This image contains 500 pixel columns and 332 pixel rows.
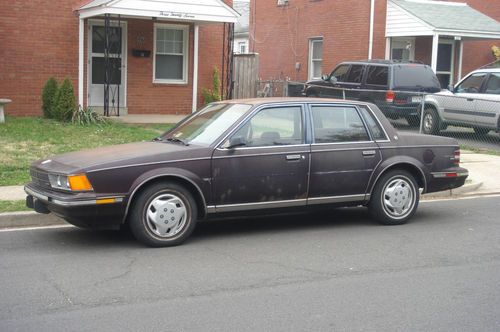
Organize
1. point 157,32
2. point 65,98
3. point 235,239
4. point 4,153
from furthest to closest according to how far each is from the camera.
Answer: point 157,32, point 65,98, point 4,153, point 235,239

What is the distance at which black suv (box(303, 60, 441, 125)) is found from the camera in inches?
718

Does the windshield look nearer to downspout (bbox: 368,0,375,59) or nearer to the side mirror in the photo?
the side mirror

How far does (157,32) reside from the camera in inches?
760

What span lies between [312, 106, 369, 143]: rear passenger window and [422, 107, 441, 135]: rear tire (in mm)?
9920

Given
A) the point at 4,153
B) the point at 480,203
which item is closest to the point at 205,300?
the point at 480,203

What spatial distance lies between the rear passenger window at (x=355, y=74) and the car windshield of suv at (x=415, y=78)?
1273 millimetres

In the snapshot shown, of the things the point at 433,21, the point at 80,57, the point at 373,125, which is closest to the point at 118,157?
the point at 373,125

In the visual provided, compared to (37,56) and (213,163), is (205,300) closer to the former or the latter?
(213,163)

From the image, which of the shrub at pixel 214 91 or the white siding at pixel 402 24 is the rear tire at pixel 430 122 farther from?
the shrub at pixel 214 91

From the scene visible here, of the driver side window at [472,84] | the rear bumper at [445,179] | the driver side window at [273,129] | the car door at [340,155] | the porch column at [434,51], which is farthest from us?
the porch column at [434,51]

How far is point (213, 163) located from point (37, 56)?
11472 mm

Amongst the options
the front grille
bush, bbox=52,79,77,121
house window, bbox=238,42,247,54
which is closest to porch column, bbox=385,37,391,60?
house window, bbox=238,42,247,54

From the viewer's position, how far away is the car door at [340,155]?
808cm

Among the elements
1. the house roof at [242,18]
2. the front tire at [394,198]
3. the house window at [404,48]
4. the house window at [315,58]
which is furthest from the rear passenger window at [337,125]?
the house roof at [242,18]
